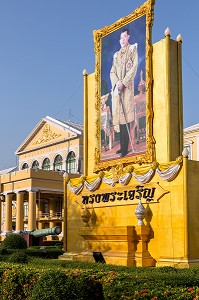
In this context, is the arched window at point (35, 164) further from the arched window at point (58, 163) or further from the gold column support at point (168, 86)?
the gold column support at point (168, 86)

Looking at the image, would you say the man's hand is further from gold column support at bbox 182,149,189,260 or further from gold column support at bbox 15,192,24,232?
gold column support at bbox 15,192,24,232

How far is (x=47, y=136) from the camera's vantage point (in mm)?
49406

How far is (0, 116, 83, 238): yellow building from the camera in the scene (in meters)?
38.7

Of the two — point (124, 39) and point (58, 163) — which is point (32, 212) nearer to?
point (58, 163)

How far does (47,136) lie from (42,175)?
36.1ft

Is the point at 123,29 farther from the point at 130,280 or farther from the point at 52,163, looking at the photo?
the point at 52,163

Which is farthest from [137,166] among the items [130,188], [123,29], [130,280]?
[130,280]

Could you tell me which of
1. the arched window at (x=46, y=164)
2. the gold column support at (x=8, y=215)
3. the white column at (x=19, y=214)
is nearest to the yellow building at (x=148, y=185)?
the white column at (x=19, y=214)

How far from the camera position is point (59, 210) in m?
46.1

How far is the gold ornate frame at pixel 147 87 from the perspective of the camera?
61.4ft

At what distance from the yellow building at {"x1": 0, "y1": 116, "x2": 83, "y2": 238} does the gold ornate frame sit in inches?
689

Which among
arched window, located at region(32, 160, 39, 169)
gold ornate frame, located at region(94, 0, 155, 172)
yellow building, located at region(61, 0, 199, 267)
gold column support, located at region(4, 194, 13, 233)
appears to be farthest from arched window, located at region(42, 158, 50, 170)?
gold ornate frame, located at region(94, 0, 155, 172)

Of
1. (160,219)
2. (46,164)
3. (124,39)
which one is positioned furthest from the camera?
(46,164)

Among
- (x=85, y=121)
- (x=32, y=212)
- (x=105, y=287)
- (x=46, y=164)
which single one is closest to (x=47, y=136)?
(x=46, y=164)
